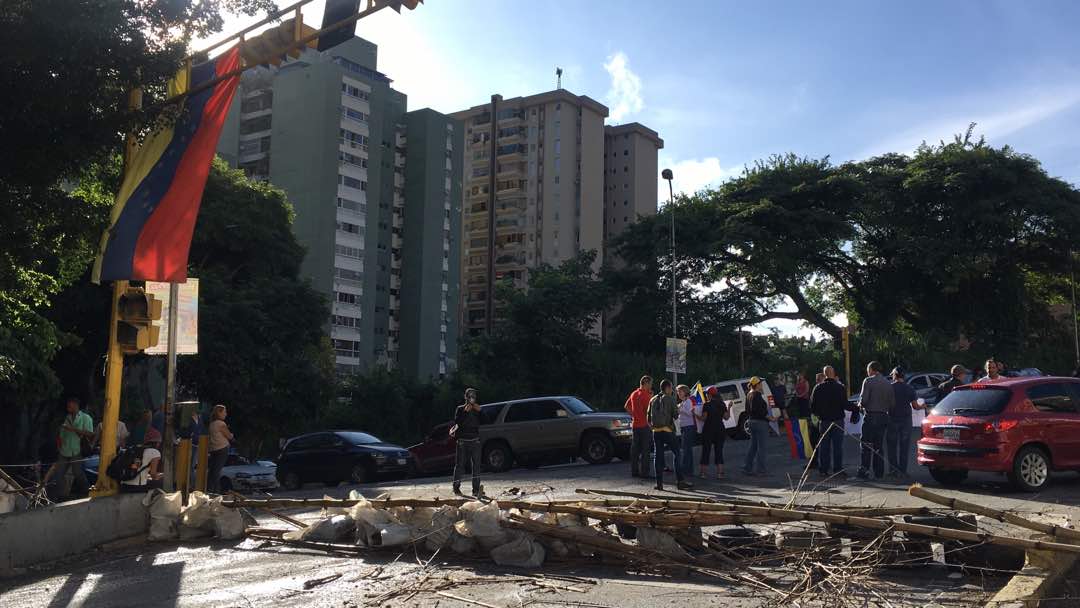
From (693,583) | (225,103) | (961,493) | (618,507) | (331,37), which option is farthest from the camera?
(961,493)

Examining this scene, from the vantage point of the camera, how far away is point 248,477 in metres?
27.0

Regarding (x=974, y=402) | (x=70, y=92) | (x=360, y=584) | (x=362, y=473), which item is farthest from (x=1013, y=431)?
(x=362, y=473)

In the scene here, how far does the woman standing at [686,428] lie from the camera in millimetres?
17325

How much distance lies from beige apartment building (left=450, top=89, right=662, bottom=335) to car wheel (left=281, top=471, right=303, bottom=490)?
82083mm

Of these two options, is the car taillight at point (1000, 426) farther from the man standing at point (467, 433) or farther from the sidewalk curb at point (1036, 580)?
the man standing at point (467, 433)

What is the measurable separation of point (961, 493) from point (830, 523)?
6.84 m

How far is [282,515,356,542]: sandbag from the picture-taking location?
33.7 ft

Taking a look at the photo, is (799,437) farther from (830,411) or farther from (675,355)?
(675,355)

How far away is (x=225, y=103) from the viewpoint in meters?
12.6

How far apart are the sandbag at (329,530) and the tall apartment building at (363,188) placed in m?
A: 67.8

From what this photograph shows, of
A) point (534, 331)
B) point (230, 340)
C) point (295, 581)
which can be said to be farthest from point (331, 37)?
point (534, 331)

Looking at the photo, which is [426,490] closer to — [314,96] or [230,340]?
[230,340]

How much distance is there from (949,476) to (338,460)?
15.0 m

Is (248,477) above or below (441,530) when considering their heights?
below
